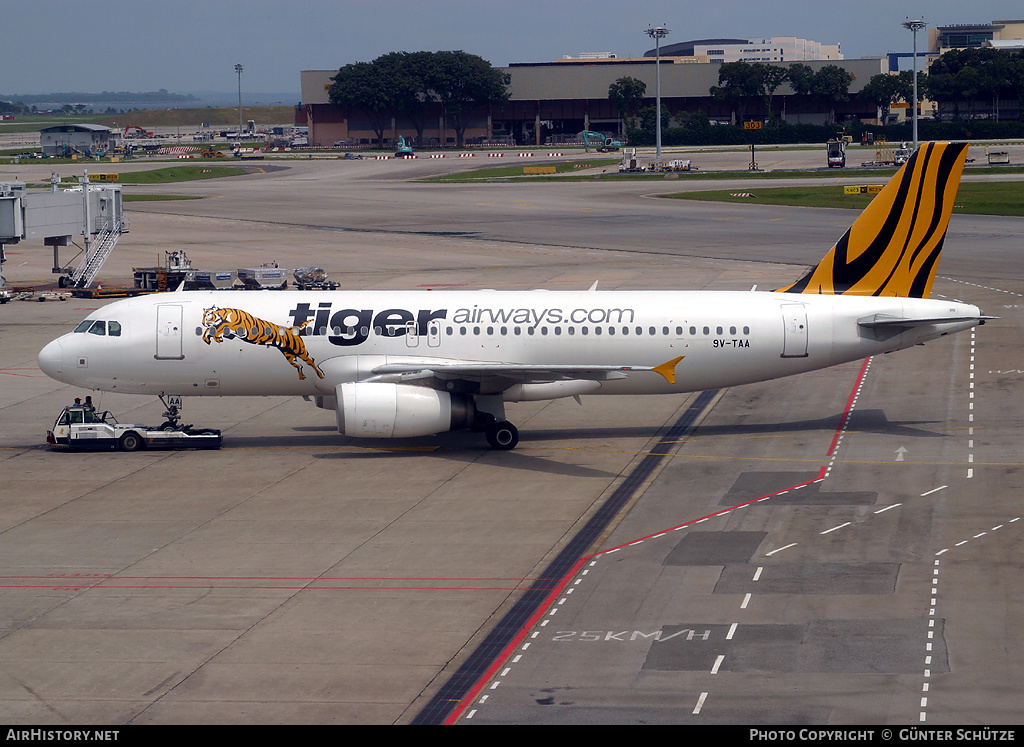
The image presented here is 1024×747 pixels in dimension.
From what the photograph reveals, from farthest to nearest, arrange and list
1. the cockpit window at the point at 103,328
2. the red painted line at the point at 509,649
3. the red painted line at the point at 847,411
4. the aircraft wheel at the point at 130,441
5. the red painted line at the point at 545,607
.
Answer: the aircraft wheel at the point at 130,441 → the cockpit window at the point at 103,328 → the red painted line at the point at 847,411 → the red painted line at the point at 545,607 → the red painted line at the point at 509,649

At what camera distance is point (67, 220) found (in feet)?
259

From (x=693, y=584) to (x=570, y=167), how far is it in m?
164

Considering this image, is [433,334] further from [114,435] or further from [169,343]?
[114,435]

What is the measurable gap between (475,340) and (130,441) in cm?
1223

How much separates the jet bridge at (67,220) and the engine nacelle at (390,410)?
4581cm

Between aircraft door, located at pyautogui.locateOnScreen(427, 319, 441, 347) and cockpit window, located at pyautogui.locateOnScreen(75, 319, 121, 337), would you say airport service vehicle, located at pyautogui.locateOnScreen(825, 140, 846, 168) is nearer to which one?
aircraft door, located at pyautogui.locateOnScreen(427, 319, 441, 347)

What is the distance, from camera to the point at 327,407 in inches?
1599

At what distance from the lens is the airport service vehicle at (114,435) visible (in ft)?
129

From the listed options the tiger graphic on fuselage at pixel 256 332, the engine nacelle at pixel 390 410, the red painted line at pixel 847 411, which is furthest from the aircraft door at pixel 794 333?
the tiger graphic on fuselage at pixel 256 332

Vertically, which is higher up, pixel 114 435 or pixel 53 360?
pixel 53 360

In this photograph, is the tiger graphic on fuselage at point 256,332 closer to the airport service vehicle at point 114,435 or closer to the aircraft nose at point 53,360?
the airport service vehicle at point 114,435

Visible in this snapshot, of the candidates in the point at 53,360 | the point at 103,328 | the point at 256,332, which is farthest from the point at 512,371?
the point at 53,360

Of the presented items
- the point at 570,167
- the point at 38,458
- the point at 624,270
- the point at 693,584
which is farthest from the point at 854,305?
the point at 570,167
